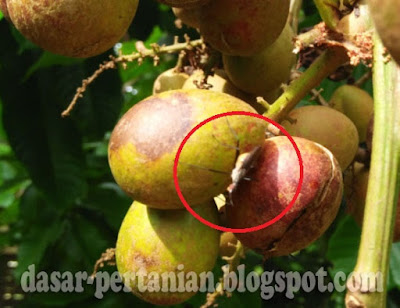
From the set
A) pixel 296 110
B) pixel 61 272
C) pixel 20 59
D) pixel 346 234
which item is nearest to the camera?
pixel 296 110

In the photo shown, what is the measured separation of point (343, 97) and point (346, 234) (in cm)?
44

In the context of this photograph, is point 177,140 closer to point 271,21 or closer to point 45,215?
point 271,21

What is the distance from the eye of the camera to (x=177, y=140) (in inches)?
31.2

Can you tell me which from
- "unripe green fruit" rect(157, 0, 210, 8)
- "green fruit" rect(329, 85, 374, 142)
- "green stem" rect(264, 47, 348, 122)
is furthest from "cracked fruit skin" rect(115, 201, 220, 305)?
"green fruit" rect(329, 85, 374, 142)

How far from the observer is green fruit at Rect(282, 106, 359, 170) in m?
1.00

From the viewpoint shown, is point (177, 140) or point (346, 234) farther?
point (346, 234)

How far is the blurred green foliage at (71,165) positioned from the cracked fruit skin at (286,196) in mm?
690

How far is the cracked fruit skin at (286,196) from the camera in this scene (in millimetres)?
826

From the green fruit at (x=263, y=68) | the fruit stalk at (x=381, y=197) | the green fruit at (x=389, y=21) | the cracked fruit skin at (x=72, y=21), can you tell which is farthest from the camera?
the green fruit at (x=263, y=68)

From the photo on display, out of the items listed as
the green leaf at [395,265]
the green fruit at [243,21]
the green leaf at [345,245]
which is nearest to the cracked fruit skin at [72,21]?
the green fruit at [243,21]

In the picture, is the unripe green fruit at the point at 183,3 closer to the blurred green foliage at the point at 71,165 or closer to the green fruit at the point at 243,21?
the green fruit at the point at 243,21

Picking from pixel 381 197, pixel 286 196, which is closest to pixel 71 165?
pixel 286 196

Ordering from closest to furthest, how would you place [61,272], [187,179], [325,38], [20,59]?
[187,179]
[325,38]
[20,59]
[61,272]

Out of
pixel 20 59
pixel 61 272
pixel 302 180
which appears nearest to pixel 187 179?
pixel 302 180
